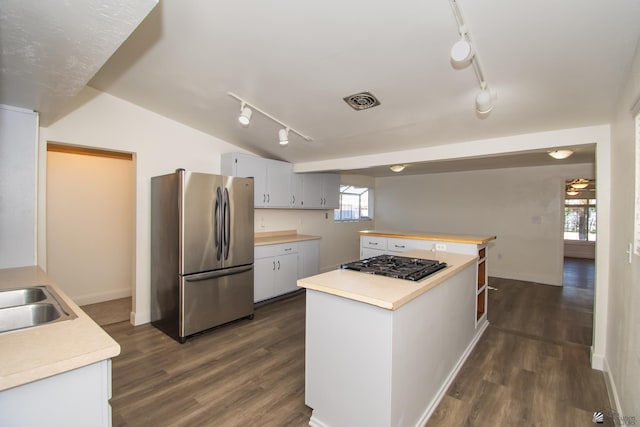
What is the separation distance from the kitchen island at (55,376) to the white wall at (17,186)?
1468mm

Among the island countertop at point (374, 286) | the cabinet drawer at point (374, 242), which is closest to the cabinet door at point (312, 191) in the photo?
the cabinet drawer at point (374, 242)

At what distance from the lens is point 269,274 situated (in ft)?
13.2

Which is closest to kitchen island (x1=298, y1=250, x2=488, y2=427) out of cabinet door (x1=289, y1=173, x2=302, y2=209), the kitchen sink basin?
the kitchen sink basin

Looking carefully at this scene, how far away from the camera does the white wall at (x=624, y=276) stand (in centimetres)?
154

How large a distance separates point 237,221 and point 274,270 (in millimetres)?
1076

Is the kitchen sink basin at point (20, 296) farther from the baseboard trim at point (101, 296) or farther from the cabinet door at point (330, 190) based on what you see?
the cabinet door at point (330, 190)

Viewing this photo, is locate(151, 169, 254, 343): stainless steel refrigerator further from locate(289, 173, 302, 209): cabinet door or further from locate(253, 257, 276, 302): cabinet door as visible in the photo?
locate(289, 173, 302, 209): cabinet door

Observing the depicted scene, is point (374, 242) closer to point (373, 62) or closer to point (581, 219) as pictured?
point (373, 62)

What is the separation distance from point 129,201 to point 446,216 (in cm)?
610

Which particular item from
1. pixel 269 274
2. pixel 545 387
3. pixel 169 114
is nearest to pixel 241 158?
pixel 169 114

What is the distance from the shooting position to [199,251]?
3.03 meters

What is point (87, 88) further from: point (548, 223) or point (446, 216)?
point (548, 223)

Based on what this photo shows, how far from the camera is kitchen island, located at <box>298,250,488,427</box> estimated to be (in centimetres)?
152

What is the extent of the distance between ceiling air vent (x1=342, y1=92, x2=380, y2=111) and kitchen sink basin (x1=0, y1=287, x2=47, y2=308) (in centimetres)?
255
